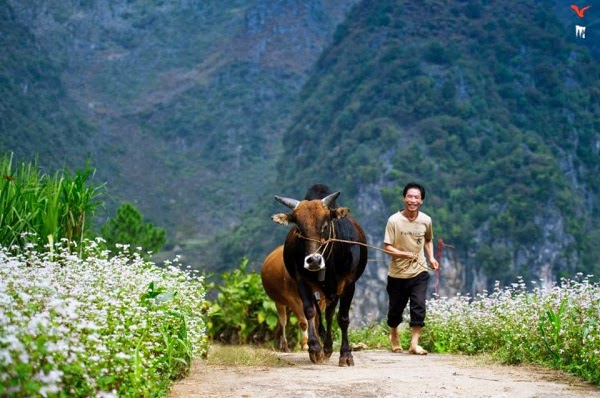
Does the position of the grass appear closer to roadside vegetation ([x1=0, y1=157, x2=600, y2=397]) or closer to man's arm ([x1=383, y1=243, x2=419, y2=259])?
roadside vegetation ([x1=0, y1=157, x2=600, y2=397])

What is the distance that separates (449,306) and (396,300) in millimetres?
1044

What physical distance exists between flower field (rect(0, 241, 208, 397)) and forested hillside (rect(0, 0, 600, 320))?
85408 mm

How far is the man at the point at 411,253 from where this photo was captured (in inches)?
395

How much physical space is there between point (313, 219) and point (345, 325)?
4.14 ft

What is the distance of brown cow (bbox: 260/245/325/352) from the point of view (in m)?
11.2

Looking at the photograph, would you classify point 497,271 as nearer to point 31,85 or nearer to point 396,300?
point 31,85

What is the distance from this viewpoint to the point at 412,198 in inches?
391

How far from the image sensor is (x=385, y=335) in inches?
A: 513

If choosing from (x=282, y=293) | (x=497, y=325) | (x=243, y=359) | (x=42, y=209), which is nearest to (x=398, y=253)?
(x=497, y=325)

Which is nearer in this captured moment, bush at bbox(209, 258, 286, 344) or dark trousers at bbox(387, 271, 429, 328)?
dark trousers at bbox(387, 271, 429, 328)

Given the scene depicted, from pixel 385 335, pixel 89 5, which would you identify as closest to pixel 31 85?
pixel 89 5

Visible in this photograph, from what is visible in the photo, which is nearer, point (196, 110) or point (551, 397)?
point (551, 397)

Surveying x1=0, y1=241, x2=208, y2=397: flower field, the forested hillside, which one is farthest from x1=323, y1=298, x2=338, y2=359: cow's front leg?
the forested hillside

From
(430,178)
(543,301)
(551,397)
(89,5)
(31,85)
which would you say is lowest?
(551,397)
